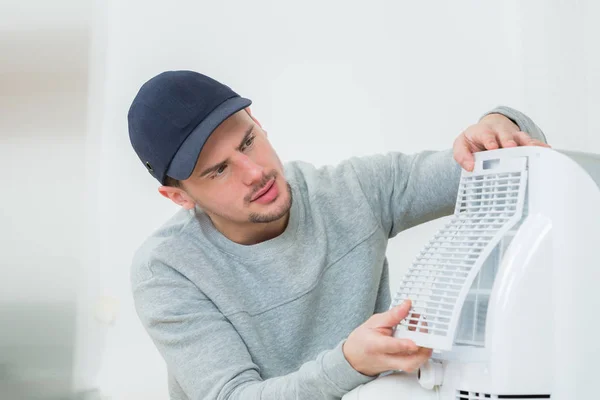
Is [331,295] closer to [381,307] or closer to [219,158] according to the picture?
[381,307]

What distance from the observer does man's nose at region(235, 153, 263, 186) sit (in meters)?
1.38

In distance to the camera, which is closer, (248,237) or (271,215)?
(271,215)

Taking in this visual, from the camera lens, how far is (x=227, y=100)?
1429 mm

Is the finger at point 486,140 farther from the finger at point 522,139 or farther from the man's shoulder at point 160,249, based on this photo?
the man's shoulder at point 160,249

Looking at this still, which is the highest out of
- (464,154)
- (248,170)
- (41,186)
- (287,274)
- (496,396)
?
(464,154)

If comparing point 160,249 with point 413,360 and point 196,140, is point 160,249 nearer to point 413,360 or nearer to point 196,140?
point 196,140

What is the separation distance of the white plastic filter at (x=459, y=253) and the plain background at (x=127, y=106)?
3.88ft

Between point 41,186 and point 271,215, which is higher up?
point 271,215

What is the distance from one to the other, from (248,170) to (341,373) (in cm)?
48

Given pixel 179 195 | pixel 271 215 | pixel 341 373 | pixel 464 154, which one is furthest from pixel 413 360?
pixel 179 195

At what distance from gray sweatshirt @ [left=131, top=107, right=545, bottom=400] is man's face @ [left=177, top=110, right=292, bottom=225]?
4.1 inches

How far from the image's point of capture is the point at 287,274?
4.81 ft

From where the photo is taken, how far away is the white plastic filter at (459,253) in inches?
36.1

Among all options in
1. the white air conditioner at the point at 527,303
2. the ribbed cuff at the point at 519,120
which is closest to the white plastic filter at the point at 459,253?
the white air conditioner at the point at 527,303
